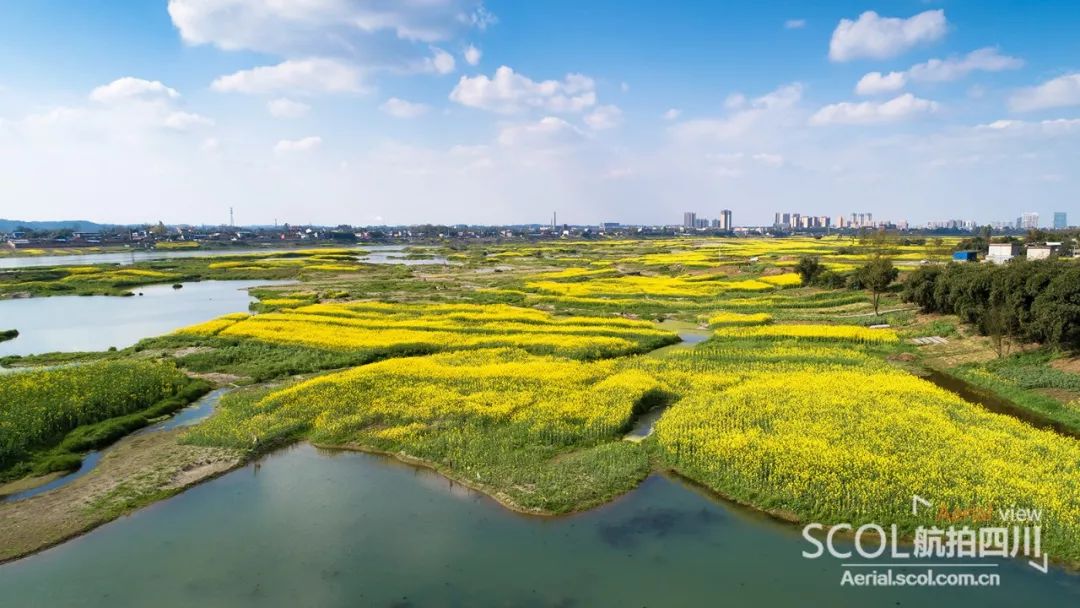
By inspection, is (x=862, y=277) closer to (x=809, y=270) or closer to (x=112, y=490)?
(x=809, y=270)

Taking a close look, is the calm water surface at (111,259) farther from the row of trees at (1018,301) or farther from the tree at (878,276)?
the row of trees at (1018,301)

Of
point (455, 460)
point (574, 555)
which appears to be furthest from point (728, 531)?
point (455, 460)

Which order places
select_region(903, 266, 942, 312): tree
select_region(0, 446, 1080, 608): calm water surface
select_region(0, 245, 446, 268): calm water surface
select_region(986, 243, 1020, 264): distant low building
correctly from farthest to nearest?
select_region(0, 245, 446, 268): calm water surface
select_region(986, 243, 1020, 264): distant low building
select_region(903, 266, 942, 312): tree
select_region(0, 446, 1080, 608): calm water surface

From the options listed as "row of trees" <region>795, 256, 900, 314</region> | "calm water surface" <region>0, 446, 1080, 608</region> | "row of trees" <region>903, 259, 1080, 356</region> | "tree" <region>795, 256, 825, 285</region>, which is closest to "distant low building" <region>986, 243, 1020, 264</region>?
"row of trees" <region>795, 256, 900, 314</region>

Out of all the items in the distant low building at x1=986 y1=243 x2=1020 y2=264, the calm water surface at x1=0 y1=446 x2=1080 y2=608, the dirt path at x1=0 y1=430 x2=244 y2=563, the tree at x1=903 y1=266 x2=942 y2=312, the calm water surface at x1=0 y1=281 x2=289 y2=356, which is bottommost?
the calm water surface at x1=0 y1=446 x2=1080 y2=608

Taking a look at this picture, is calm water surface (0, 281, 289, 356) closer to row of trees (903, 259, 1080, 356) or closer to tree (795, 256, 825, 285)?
row of trees (903, 259, 1080, 356)

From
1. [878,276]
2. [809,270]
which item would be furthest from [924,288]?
[809,270]

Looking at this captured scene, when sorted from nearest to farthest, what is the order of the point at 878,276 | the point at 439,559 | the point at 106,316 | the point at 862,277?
the point at 439,559 < the point at 878,276 < the point at 106,316 < the point at 862,277
